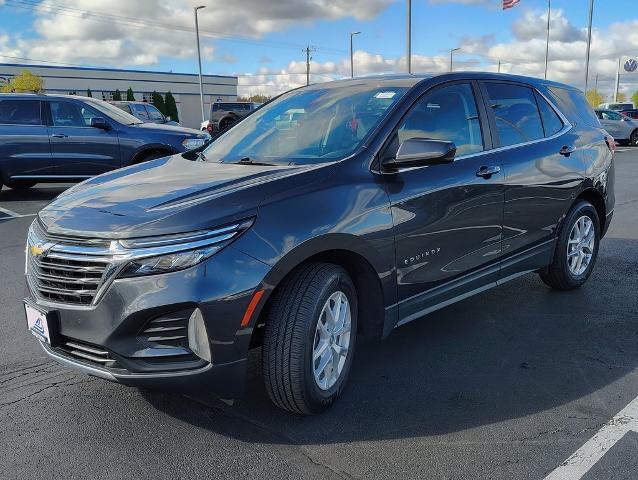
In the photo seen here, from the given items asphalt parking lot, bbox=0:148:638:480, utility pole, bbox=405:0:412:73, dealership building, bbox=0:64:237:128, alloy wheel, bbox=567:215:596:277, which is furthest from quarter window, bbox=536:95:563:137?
dealership building, bbox=0:64:237:128

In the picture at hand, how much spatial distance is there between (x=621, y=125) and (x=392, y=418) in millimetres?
Result: 28386

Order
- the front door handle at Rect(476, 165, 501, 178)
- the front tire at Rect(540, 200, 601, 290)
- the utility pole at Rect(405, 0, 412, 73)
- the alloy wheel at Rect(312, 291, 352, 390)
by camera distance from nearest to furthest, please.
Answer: the alloy wheel at Rect(312, 291, 352, 390) < the front door handle at Rect(476, 165, 501, 178) < the front tire at Rect(540, 200, 601, 290) < the utility pole at Rect(405, 0, 412, 73)

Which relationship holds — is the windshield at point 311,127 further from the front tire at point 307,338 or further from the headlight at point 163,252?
the headlight at point 163,252

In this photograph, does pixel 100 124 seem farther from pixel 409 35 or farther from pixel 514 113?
pixel 409 35

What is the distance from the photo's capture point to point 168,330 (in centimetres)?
256

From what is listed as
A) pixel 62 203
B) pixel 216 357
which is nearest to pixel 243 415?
pixel 216 357

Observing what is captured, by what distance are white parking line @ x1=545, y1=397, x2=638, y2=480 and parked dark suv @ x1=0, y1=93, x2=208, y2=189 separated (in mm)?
8242

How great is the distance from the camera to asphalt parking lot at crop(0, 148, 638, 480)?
8.64ft

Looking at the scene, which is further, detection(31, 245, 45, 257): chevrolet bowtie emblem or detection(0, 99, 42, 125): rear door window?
detection(0, 99, 42, 125): rear door window

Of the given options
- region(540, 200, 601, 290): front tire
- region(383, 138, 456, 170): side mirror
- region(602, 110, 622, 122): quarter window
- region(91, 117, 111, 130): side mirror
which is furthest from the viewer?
region(602, 110, 622, 122): quarter window

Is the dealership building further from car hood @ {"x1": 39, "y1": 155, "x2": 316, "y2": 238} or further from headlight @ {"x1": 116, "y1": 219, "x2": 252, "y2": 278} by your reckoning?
headlight @ {"x1": 116, "y1": 219, "x2": 252, "y2": 278}

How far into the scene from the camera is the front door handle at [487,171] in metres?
3.83

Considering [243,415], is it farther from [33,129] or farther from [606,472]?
[33,129]

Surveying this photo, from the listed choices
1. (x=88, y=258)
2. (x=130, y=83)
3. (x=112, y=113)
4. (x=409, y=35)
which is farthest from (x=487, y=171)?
(x=130, y=83)
